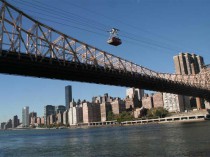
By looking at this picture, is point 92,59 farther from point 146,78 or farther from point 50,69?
point 146,78

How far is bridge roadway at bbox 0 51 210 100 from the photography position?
151 ft

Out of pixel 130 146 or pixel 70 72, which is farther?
pixel 70 72

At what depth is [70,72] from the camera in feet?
186

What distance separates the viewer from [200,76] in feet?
474

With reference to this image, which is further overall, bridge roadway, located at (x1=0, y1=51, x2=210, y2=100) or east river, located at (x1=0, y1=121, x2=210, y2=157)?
bridge roadway, located at (x1=0, y1=51, x2=210, y2=100)

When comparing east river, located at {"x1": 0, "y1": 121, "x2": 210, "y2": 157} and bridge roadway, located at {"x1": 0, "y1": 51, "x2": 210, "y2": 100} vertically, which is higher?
bridge roadway, located at {"x1": 0, "y1": 51, "x2": 210, "y2": 100}

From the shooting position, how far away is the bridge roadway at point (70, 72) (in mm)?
45969

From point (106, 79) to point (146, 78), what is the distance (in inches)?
661

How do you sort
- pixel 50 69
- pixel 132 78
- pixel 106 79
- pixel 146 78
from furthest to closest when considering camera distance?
pixel 146 78
pixel 132 78
pixel 106 79
pixel 50 69

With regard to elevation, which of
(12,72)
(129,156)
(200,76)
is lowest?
(129,156)

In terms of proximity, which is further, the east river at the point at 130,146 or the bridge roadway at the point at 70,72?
the bridge roadway at the point at 70,72

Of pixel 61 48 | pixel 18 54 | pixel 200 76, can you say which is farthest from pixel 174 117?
pixel 18 54

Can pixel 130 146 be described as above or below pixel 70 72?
below

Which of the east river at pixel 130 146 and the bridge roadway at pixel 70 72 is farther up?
the bridge roadway at pixel 70 72
